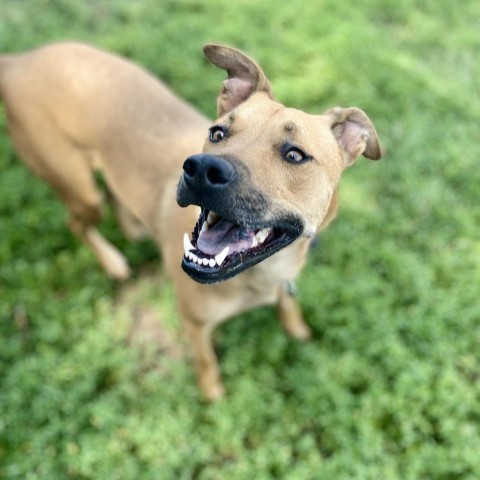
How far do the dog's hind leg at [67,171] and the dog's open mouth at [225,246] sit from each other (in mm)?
1679

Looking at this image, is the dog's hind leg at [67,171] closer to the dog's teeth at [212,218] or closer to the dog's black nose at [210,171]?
the dog's teeth at [212,218]

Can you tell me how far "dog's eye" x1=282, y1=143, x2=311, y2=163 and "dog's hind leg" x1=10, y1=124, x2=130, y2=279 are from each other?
195cm

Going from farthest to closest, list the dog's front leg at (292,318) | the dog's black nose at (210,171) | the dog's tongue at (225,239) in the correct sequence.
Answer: the dog's front leg at (292,318) < the dog's tongue at (225,239) < the dog's black nose at (210,171)

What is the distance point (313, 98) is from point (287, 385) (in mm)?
3052

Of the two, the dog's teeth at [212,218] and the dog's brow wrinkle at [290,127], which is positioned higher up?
the dog's brow wrinkle at [290,127]

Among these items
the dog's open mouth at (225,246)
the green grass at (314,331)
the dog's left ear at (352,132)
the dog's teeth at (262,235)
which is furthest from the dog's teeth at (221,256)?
the green grass at (314,331)

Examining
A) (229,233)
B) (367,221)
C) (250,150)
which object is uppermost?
(250,150)

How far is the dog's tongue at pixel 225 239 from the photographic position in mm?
2828

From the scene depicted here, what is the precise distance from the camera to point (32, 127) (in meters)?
4.05

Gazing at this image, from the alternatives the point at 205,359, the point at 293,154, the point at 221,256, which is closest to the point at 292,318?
the point at 205,359

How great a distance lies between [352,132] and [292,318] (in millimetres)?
1765

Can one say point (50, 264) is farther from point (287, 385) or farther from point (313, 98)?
point (313, 98)

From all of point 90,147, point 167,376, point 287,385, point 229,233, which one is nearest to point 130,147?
point 90,147

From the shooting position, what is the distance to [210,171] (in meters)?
2.52
